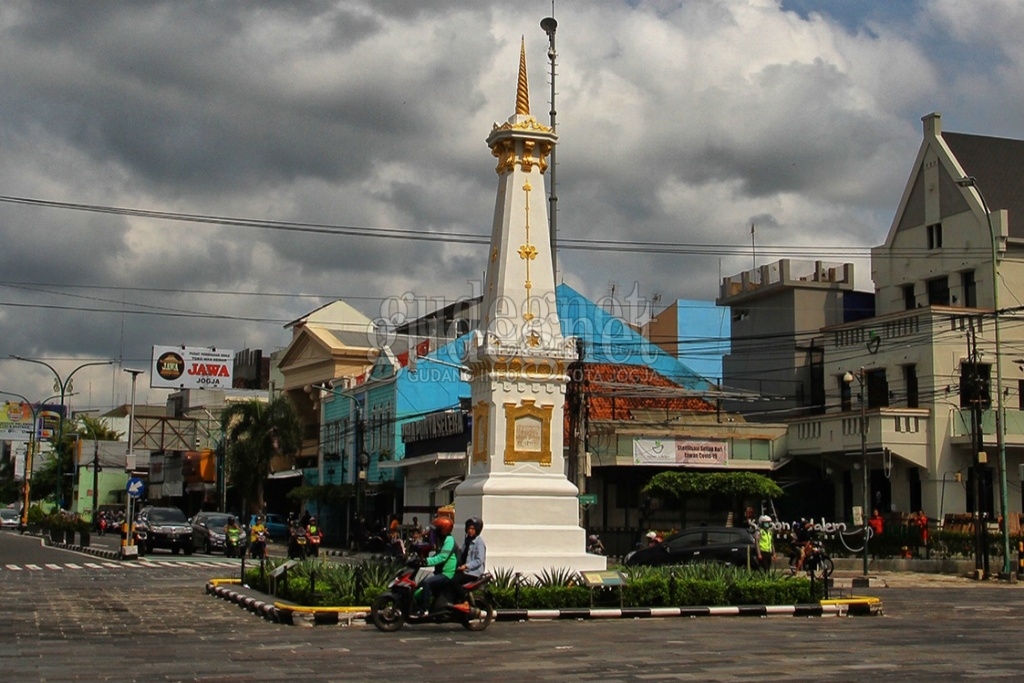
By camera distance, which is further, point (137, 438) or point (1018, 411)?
point (137, 438)

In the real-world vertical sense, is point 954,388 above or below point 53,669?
above

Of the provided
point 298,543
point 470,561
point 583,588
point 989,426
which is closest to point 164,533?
point 298,543

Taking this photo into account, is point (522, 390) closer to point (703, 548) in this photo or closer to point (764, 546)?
point (764, 546)

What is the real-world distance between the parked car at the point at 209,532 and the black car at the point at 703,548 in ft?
67.5

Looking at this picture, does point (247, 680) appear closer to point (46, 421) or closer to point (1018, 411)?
point (1018, 411)

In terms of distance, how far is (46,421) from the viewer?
81500 mm

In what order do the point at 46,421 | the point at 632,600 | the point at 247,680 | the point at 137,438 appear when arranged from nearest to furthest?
1. the point at 247,680
2. the point at 632,600
3. the point at 46,421
4. the point at 137,438

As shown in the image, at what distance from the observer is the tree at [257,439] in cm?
6397

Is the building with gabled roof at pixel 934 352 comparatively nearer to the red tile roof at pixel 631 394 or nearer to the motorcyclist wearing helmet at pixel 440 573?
the red tile roof at pixel 631 394

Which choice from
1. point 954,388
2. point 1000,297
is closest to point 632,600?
point 954,388

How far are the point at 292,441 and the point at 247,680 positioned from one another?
177 ft

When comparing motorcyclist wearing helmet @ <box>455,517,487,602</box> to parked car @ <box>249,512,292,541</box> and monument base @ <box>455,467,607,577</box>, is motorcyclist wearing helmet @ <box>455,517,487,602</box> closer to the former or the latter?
monument base @ <box>455,467,607,577</box>

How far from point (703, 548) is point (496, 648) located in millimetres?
15878

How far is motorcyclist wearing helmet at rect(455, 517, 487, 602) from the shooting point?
16.5 metres
